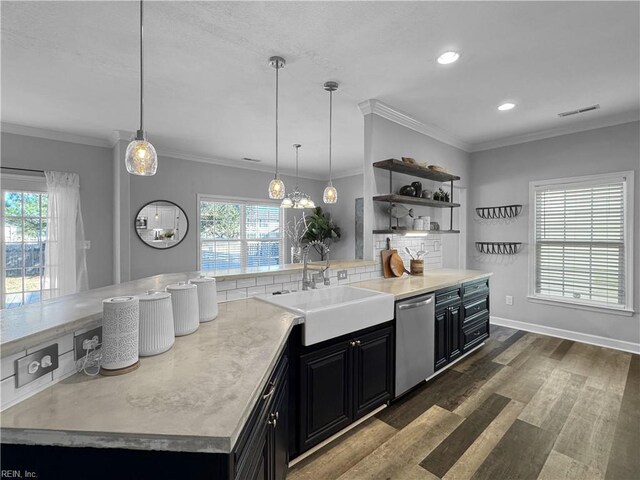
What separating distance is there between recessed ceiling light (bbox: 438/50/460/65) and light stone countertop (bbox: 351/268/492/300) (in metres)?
1.82

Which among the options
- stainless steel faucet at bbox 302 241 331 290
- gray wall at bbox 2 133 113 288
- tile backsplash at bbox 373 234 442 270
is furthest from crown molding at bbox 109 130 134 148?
tile backsplash at bbox 373 234 442 270

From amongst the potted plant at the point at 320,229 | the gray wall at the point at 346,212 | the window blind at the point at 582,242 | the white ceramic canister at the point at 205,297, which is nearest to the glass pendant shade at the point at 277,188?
the white ceramic canister at the point at 205,297

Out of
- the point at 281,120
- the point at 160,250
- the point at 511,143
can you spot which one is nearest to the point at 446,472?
the point at 281,120

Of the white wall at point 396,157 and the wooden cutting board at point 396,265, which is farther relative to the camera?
the wooden cutting board at point 396,265

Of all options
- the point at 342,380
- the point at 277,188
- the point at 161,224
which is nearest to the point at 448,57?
the point at 277,188

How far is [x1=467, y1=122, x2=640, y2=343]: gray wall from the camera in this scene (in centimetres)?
345

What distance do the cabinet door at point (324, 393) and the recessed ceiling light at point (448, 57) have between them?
2203 mm

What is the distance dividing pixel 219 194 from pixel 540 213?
4.97 meters

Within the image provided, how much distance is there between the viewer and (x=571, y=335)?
3816mm

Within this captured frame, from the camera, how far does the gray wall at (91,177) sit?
3.79 metres

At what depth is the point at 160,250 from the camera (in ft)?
15.5

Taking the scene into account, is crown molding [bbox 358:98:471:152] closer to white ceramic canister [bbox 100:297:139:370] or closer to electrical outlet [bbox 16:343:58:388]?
white ceramic canister [bbox 100:297:139:370]

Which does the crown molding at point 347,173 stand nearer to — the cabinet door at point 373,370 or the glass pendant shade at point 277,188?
the glass pendant shade at point 277,188

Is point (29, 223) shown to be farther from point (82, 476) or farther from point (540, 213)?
point (540, 213)
